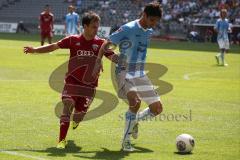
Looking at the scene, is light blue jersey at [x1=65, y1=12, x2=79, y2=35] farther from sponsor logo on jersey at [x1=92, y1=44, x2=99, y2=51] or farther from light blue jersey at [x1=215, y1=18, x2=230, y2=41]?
sponsor logo on jersey at [x1=92, y1=44, x2=99, y2=51]

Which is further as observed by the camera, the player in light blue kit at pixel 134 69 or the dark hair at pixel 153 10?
the player in light blue kit at pixel 134 69

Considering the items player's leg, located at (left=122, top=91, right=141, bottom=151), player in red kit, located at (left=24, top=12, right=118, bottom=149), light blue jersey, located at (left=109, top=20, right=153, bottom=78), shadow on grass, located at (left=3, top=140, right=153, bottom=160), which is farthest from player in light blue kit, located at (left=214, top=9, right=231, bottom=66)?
shadow on grass, located at (left=3, top=140, right=153, bottom=160)

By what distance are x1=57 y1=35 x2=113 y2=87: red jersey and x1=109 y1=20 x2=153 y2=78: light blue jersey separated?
30cm

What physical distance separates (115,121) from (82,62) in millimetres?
2568

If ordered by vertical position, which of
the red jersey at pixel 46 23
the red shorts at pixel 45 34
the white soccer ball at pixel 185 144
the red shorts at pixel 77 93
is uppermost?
the red shorts at pixel 77 93

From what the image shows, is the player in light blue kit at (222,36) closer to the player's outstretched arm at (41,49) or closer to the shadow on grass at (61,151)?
the player's outstretched arm at (41,49)

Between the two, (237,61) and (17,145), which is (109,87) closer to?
(17,145)

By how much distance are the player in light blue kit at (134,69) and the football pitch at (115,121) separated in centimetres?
53

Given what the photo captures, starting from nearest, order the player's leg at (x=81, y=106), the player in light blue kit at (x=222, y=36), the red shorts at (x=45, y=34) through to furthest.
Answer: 1. the player's leg at (x=81, y=106)
2. the player in light blue kit at (x=222, y=36)
3. the red shorts at (x=45, y=34)

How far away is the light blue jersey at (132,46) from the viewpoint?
1014 cm

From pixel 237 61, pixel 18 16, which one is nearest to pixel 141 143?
pixel 237 61

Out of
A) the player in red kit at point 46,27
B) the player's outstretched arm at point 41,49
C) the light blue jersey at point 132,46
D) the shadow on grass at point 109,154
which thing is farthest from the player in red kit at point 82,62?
the player in red kit at point 46,27

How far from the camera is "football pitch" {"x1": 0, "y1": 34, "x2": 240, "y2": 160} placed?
973 centimetres

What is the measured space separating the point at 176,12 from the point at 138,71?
41.9 metres
